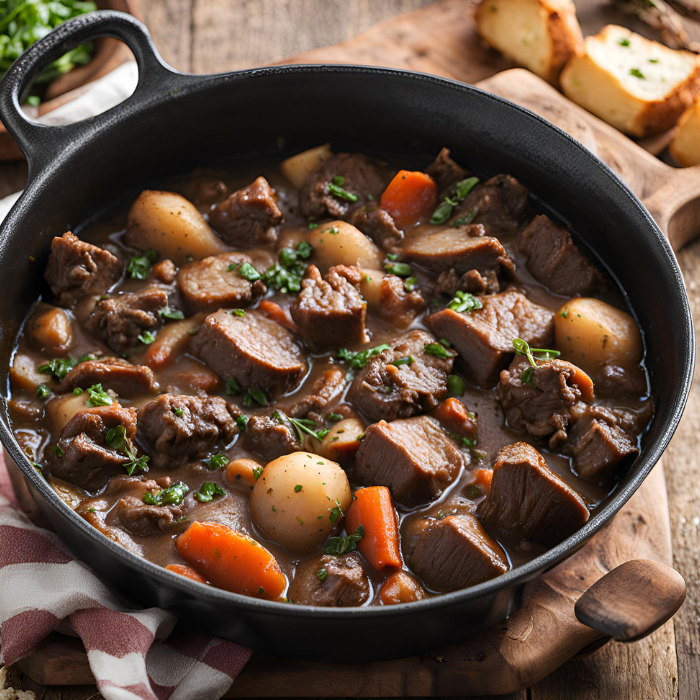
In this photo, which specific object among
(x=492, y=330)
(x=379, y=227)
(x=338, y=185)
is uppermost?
(x=338, y=185)

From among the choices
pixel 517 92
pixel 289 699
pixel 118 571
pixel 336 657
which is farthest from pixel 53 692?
pixel 517 92

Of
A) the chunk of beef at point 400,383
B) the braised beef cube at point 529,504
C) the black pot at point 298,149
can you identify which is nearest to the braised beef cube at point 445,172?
the black pot at point 298,149

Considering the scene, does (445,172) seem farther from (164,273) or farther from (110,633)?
(110,633)

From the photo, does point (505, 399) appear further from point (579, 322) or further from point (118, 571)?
point (118, 571)

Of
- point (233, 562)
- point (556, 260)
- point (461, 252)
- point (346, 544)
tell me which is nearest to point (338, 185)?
point (461, 252)

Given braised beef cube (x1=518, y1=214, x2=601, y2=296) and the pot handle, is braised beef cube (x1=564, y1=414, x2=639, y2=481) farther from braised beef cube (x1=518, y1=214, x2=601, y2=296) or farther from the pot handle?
the pot handle

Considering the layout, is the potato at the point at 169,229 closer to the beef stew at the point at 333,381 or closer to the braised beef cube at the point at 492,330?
the beef stew at the point at 333,381
